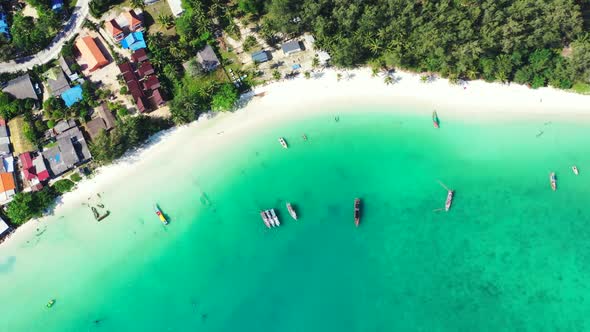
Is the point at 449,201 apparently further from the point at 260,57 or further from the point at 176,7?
the point at 176,7

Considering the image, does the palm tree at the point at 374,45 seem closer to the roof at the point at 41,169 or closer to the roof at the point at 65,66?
the roof at the point at 65,66

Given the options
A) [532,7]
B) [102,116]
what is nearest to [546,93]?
[532,7]

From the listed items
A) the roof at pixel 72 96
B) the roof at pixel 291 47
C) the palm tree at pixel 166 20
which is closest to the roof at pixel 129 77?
the roof at pixel 72 96

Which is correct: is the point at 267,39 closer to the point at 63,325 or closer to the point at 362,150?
the point at 362,150

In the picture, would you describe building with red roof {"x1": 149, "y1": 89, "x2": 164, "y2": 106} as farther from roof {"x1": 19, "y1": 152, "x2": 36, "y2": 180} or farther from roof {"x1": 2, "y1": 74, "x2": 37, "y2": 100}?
roof {"x1": 19, "y1": 152, "x2": 36, "y2": 180}

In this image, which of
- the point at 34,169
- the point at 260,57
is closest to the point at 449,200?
the point at 260,57
